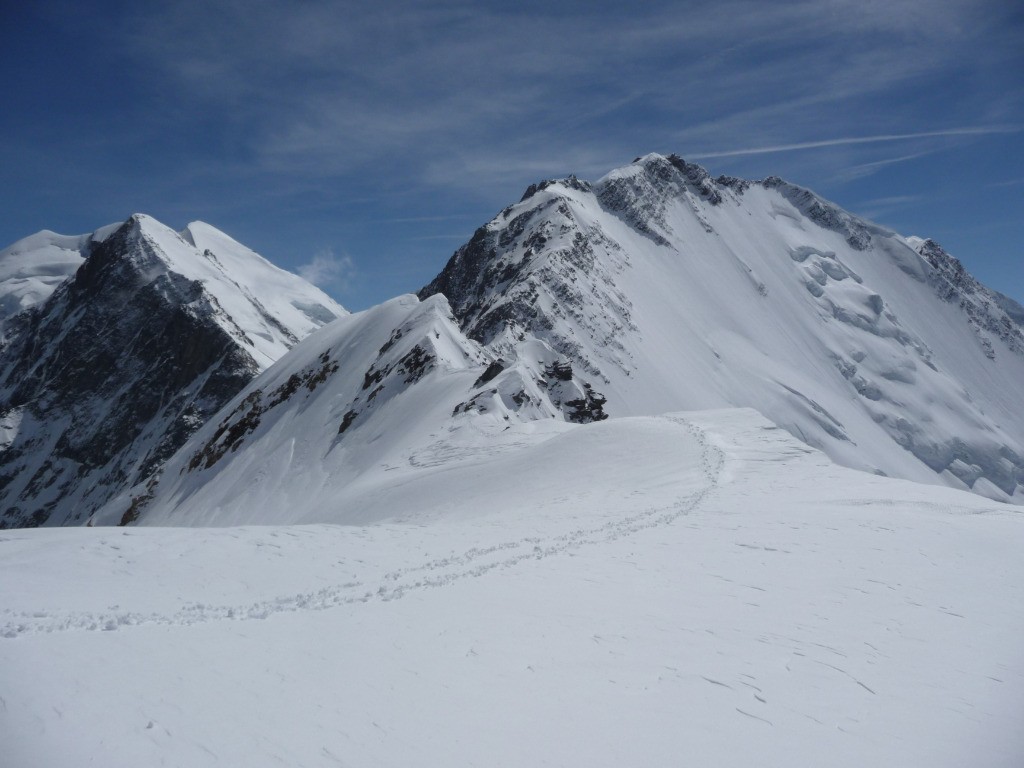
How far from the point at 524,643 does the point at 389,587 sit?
346 cm

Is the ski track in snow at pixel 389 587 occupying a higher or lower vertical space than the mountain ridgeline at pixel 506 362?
lower

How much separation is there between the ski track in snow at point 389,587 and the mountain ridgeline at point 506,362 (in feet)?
46.5

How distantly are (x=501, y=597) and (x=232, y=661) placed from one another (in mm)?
4196

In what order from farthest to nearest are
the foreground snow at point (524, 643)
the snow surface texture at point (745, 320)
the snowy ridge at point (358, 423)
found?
1. the snow surface texture at point (745, 320)
2. the snowy ridge at point (358, 423)
3. the foreground snow at point (524, 643)

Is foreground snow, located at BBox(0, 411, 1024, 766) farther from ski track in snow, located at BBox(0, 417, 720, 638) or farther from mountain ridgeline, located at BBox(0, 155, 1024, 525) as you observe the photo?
mountain ridgeline, located at BBox(0, 155, 1024, 525)

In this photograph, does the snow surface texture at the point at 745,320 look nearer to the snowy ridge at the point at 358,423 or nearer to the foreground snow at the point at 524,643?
the snowy ridge at the point at 358,423

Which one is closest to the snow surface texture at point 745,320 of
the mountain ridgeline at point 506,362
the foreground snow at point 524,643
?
the mountain ridgeline at point 506,362

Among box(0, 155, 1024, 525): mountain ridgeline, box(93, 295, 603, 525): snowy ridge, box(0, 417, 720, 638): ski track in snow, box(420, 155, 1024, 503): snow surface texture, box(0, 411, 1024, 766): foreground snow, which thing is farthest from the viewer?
box(420, 155, 1024, 503): snow surface texture

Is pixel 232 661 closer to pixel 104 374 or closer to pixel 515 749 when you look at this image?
pixel 515 749

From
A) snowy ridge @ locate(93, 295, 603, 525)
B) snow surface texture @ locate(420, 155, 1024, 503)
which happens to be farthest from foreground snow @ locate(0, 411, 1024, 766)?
snow surface texture @ locate(420, 155, 1024, 503)

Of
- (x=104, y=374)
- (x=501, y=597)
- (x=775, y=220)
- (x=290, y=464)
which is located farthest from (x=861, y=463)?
(x=104, y=374)

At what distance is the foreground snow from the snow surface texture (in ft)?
234

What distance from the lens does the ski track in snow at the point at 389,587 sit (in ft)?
28.5

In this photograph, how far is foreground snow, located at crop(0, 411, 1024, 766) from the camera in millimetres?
6352
